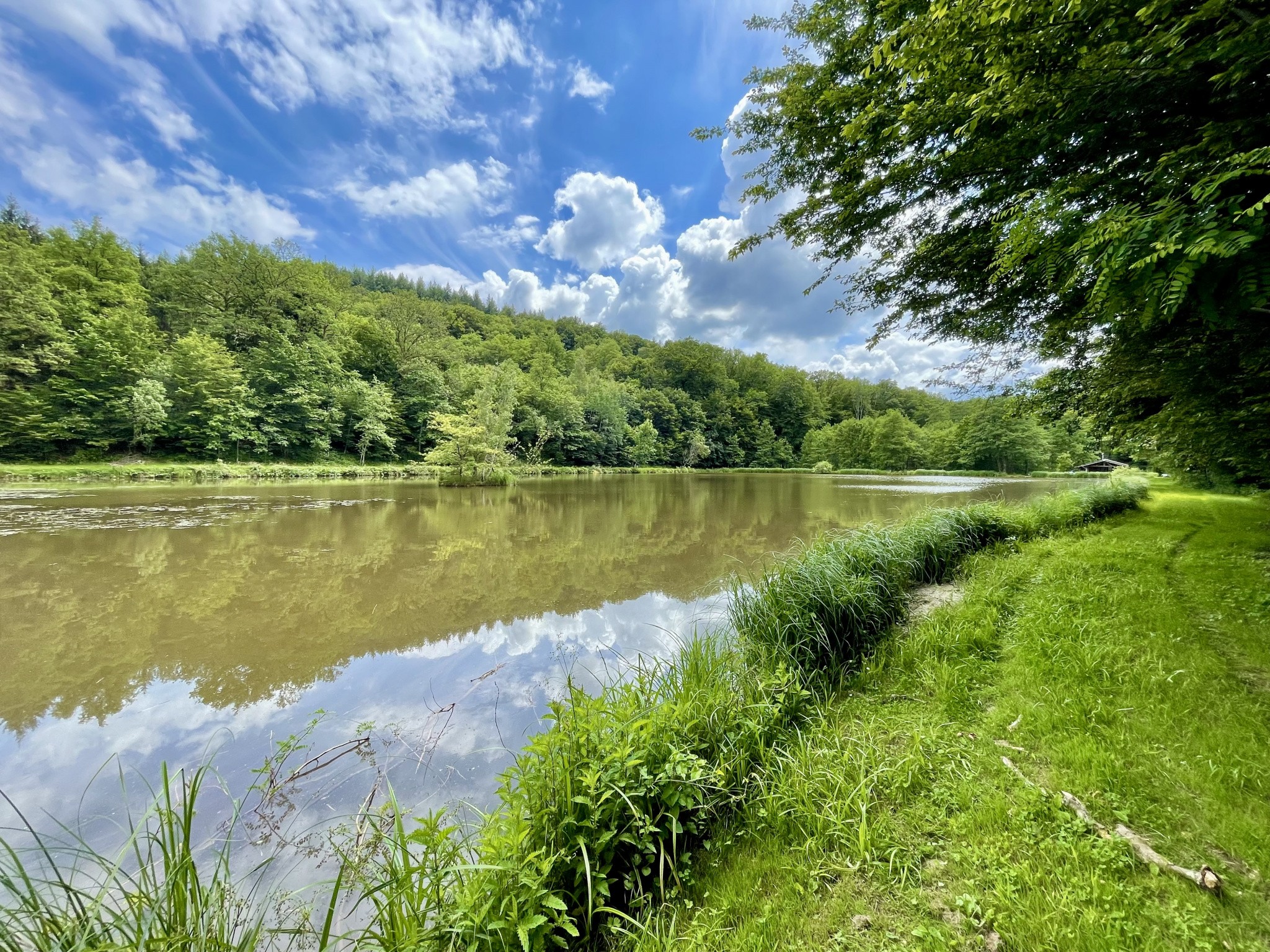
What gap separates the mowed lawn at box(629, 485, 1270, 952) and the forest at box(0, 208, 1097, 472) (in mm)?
5442

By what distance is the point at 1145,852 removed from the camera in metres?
1.52

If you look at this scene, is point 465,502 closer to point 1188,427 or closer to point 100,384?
point 1188,427

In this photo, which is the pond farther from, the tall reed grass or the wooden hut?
the wooden hut

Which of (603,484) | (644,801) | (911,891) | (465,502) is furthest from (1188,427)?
(603,484)

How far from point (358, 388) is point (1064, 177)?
36.5m

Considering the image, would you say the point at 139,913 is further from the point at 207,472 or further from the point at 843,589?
the point at 207,472

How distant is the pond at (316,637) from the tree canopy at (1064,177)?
3.33 metres

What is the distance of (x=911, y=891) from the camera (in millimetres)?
1505

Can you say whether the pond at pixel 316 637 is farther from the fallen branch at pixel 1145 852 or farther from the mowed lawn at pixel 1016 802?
the fallen branch at pixel 1145 852

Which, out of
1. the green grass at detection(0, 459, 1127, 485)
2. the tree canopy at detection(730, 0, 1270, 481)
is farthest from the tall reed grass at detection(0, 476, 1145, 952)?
the green grass at detection(0, 459, 1127, 485)

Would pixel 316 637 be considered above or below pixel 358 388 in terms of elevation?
below

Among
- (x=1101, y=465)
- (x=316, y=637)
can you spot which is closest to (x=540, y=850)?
(x=316, y=637)

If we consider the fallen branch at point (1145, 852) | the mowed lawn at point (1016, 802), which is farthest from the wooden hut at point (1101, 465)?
the fallen branch at point (1145, 852)

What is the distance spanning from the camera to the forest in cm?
2252
